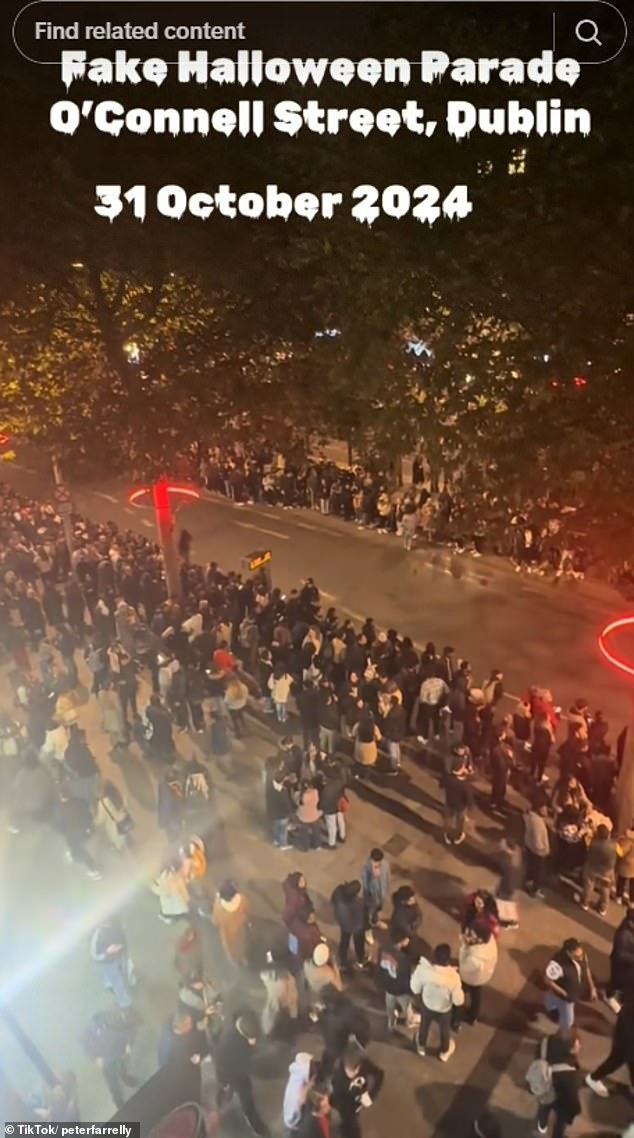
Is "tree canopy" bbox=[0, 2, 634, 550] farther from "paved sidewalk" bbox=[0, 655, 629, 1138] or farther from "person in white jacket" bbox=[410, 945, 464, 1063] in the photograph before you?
"person in white jacket" bbox=[410, 945, 464, 1063]

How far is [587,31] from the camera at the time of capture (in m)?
5.93

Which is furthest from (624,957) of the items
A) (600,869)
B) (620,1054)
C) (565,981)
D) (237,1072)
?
(237,1072)

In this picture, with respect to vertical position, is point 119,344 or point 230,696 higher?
point 119,344

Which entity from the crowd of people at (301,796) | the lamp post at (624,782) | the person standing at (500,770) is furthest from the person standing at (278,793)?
the lamp post at (624,782)

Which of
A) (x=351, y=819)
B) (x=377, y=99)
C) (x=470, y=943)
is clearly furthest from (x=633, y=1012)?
(x=377, y=99)

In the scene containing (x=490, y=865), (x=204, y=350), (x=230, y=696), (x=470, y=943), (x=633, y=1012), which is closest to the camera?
(x=633, y=1012)

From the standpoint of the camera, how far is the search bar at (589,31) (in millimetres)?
5863

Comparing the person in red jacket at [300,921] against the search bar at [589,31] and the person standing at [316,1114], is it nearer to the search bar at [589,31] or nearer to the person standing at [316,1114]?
the person standing at [316,1114]

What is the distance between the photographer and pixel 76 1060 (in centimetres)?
658

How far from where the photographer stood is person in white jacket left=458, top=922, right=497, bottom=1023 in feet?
20.6

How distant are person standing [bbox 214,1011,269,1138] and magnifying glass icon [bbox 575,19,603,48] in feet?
23.6

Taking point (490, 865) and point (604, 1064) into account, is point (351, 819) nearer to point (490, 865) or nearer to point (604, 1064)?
point (490, 865)

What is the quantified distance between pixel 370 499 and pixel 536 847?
1057cm

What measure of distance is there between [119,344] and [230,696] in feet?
15.8
